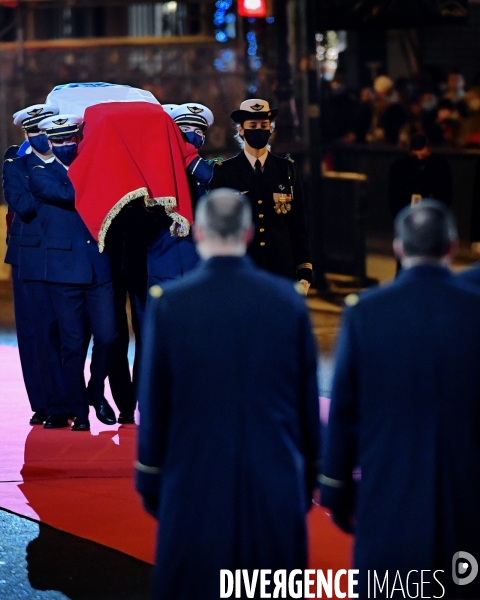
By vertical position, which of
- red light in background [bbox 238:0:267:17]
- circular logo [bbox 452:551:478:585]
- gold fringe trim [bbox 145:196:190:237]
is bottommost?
circular logo [bbox 452:551:478:585]

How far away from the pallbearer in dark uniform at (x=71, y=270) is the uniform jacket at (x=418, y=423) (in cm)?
468

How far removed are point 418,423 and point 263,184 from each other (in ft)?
15.7

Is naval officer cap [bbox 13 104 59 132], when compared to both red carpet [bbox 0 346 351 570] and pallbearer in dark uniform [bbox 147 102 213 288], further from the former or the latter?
red carpet [bbox 0 346 351 570]

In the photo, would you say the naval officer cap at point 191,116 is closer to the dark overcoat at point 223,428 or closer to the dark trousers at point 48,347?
the dark trousers at point 48,347

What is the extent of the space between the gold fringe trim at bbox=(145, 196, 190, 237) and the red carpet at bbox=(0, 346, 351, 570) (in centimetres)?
133

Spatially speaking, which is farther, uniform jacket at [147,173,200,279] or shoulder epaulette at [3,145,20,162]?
shoulder epaulette at [3,145,20,162]

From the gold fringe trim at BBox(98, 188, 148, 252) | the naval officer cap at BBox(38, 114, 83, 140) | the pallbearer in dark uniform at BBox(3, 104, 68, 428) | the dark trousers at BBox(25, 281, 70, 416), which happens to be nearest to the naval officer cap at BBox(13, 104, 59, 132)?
the pallbearer in dark uniform at BBox(3, 104, 68, 428)

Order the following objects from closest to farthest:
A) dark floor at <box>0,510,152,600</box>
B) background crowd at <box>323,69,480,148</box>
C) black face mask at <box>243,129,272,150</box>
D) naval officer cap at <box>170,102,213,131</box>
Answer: dark floor at <box>0,510,152,600</box>
black face mask at <box>243,129,272,150</box>
naval officer cap at <box>170,102,213,131</box>
background crowd at <box>323,69,480,148</box>

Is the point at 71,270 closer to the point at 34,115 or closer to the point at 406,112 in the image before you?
the point at 34,115

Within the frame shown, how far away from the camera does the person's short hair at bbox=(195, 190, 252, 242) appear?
432 cm

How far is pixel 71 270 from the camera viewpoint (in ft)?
28.9

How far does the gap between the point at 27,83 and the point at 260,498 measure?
1318 cm

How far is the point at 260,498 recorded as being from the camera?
14.3 feet

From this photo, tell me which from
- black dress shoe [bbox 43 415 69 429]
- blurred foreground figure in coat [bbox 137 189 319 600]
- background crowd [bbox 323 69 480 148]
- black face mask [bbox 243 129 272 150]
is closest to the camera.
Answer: blurred foreground figure in coat [bbox 137 189 319 600]
